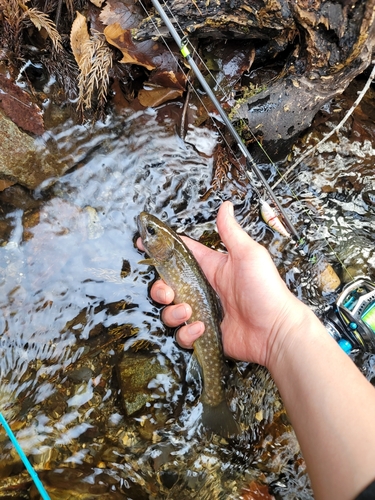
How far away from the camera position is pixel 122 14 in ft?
11.3

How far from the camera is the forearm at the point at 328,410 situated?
6.67 ft

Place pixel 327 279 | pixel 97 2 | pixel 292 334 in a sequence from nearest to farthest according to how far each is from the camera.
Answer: pixel 292 334 < pixel 97 2 < pixel 327 279

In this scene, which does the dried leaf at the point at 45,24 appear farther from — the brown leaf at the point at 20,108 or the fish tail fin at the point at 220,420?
the fish tail fin at the point at 220,420

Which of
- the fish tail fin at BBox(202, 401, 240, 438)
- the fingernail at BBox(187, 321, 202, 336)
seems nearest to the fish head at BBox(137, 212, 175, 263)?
the fingernail at BBox(187, 321, 202, 336)

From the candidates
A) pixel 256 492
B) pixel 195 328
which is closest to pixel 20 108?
pixel 195 328

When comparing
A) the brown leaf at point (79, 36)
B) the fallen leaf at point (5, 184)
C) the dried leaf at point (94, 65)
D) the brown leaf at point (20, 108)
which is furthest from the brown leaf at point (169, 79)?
the fallen leaf at point (5, 184)

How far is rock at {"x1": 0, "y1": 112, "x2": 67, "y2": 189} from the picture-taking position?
3385mm

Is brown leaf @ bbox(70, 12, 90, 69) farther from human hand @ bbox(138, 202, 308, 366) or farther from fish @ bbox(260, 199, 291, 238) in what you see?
fish @ bbox(260, 199, 291, 238)

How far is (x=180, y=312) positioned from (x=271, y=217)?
1.39 meters

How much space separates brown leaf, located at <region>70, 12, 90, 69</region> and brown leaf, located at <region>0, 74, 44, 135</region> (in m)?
0.56

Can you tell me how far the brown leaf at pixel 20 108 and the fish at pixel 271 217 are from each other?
2.18m

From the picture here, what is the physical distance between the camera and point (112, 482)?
9.67ft

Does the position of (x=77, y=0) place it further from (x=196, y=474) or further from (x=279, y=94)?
(x=196, y=474)

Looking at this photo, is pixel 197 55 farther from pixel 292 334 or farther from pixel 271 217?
pixel 292 334
